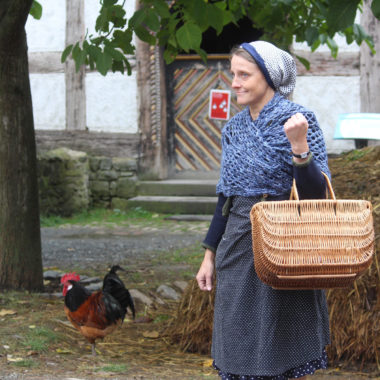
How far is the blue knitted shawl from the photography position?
2.70 m

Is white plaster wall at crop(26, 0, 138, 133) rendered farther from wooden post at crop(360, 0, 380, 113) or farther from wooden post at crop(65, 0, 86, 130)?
wooden post at crop(360, 0, 380, 113)

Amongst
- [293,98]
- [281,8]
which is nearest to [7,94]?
[281,8]

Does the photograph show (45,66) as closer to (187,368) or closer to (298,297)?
(187,368)

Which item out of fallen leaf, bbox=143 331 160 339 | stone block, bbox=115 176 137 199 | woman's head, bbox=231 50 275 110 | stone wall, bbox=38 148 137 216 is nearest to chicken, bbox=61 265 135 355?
fallen leaf, bbox=143 331 160 339

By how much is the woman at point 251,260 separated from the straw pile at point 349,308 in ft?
5.01

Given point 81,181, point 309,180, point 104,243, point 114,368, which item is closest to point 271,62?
point 309,180

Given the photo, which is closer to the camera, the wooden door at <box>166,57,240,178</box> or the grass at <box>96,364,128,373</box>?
the grass at <box>96,364,128,373</box>

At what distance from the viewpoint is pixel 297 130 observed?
2.40 metres

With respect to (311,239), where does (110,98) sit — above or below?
above

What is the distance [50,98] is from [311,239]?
9887 millimetres

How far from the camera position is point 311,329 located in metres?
2.72

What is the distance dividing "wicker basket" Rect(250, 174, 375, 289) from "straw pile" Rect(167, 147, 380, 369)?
1.93 m

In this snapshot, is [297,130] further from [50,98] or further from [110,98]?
[50,98]

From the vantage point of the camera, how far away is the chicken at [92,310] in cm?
453
